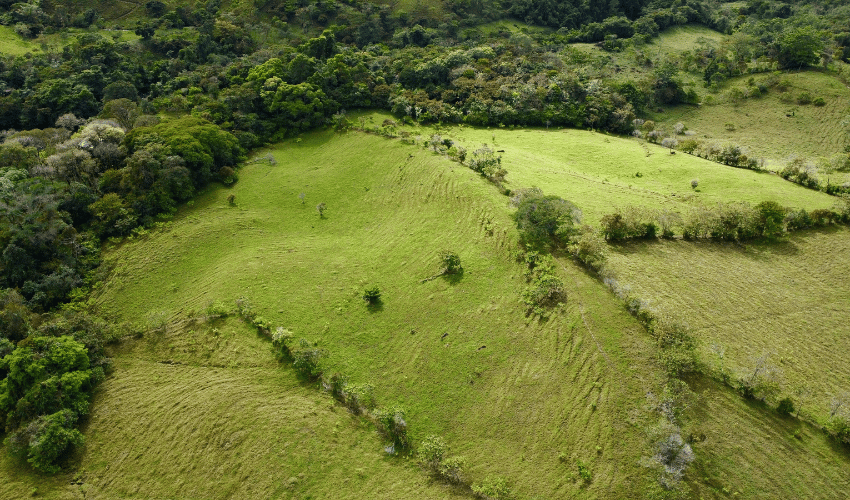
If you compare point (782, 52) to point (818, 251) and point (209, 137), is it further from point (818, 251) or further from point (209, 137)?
point (209, 137)

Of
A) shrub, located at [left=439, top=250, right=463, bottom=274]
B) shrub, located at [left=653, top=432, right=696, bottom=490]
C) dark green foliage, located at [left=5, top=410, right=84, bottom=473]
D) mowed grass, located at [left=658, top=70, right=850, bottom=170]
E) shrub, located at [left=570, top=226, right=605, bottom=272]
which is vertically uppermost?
mowed grass, located at [left=658, top=70, right=850, bottom=170]

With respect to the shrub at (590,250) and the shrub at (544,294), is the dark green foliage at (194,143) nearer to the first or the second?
the shrub at (544,294)

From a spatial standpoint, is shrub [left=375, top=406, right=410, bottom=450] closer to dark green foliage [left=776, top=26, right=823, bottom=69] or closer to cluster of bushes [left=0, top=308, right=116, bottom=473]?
cluster of bushes [left=0, top=308, right=116, bottom=473]

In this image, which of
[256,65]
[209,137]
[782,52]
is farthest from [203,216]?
[782,52]

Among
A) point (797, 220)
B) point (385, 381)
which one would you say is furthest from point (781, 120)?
point (385, 381)

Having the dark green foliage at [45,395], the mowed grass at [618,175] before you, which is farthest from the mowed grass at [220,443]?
the mowed grass at [618,175]

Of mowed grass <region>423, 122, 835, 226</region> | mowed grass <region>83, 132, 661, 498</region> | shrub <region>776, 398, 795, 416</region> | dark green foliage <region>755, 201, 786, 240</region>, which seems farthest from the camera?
mowed grass <region>423, 122, 835, 226</region>

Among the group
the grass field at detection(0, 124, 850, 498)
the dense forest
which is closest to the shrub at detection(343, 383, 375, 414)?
the grass field at detection(0, 124, 850, 498)
